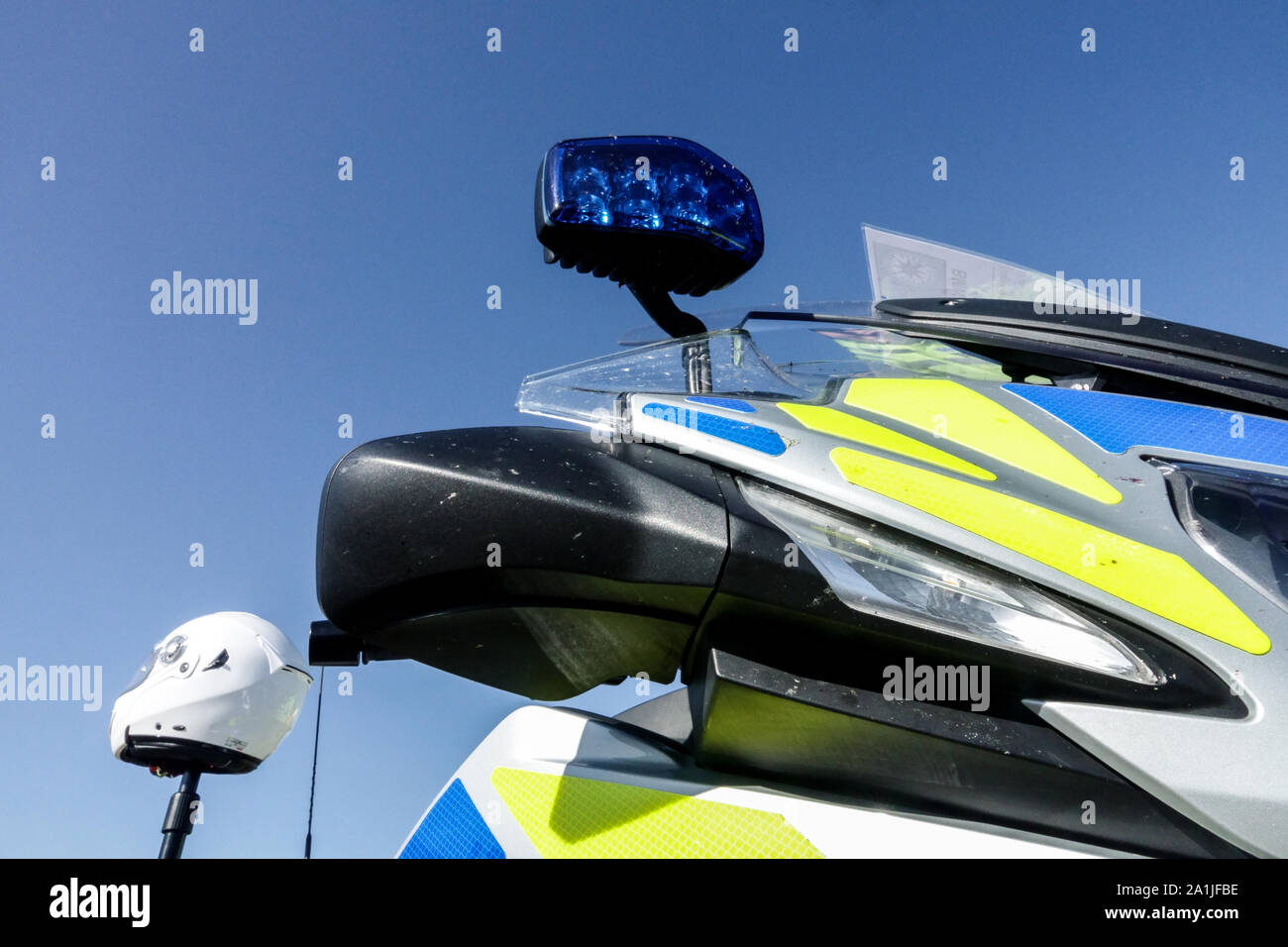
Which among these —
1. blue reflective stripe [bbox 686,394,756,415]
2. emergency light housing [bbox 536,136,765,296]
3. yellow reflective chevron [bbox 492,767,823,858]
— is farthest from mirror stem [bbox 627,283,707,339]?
yellow reflective chevron [bbox 492,767,823,858]

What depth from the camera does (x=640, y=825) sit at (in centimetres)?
99

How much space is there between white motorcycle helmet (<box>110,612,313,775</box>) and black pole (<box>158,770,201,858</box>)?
0.17ft

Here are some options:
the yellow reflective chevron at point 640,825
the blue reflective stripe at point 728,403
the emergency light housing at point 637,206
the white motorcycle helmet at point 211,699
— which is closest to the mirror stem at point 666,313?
the emergency light housing at point 637,206

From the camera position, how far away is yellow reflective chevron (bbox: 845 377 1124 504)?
1.05m

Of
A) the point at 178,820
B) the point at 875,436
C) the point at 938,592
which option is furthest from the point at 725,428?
the point at 178,820

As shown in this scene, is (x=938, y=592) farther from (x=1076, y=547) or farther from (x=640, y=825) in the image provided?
(x=640, y=825)

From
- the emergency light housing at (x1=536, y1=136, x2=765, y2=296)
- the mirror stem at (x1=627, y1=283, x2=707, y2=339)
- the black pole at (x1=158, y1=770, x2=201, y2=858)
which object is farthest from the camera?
the black pole at (x1=158, y1=770, x2=201, y2=858)

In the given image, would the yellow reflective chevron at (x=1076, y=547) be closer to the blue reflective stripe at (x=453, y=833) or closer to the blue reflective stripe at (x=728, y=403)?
the blue reflective stripe at (x=728, y=403)

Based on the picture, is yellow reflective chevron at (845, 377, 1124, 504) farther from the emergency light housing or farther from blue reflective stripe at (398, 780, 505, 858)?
blue reflective stripe at (398, 780, 505, 858)

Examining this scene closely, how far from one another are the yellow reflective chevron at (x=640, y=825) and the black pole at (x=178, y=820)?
1384 millimetres

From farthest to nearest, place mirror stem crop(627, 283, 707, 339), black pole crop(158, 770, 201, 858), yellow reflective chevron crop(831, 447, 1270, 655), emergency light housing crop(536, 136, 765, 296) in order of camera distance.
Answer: black pole crop(158, 770, 201, 858) → mirror stem crop(627, 283, 707, 339) → emergency light housing crop(536, 136, 765, 296) → yellow reflective chevron crop(831, 447, 1270, 655)

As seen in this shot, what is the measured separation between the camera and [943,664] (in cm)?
98
